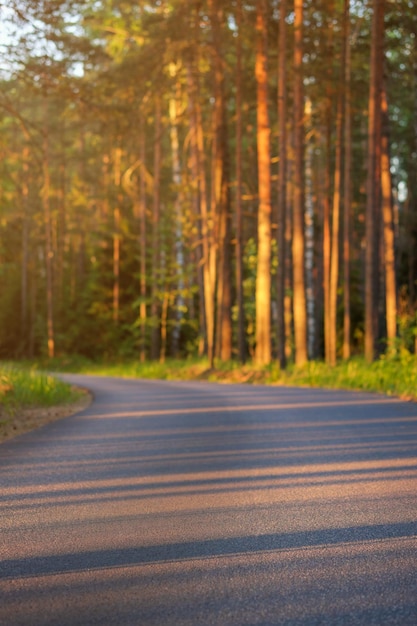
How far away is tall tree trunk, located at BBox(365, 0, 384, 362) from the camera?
96.4 ft

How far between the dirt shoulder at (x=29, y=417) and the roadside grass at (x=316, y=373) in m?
6.19

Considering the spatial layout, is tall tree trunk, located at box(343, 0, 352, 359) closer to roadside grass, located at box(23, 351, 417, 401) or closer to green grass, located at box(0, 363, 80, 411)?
roadside grass, located at box(23, 351, 417, 401)

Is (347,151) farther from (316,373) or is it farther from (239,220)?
(316,373)

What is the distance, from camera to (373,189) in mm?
29672

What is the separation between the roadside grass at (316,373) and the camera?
22531mm

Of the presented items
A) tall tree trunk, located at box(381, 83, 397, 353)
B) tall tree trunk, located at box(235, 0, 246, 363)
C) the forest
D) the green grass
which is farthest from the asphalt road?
tall tree trunk, located at box(235, 0, 246, 363)

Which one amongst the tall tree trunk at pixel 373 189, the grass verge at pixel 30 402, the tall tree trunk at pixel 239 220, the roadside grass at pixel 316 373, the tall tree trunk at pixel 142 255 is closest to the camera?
→ the grass verge at pixel 30 402

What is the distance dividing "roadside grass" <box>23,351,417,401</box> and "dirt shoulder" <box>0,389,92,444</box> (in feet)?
20.3

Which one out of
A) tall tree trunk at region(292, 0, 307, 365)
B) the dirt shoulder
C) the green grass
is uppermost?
tall tree trunk at region(292, 0, 307, 365)

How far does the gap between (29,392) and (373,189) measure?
14.1 metres

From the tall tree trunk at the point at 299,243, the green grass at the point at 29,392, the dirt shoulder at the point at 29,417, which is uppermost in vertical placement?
the tall tree trunk at the point at 299,243

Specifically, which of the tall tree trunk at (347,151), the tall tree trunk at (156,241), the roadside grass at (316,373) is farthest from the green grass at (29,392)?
the tall tree trunk at (156,241)

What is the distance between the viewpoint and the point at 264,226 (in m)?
33.8

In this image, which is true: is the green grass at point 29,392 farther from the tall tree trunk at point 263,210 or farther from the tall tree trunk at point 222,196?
the tall tree trunk at point 222,196
